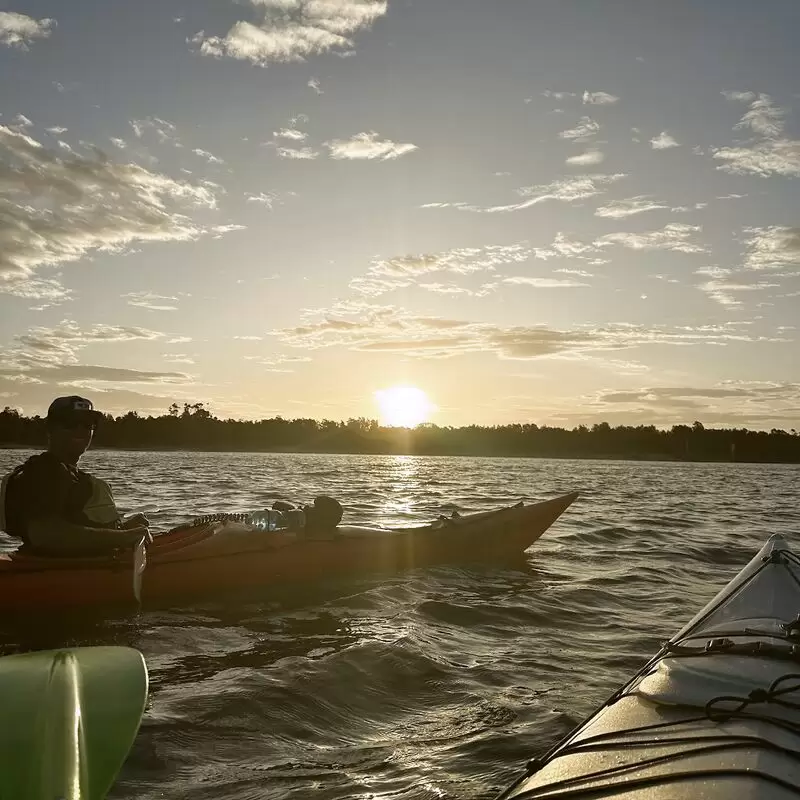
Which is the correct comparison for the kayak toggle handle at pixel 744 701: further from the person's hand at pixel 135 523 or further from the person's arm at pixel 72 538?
the person's hand at pixel 135 523

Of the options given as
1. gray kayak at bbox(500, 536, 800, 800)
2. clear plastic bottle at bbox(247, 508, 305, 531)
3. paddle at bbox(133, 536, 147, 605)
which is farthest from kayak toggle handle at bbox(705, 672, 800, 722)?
clear plastic bottle at bbox(247, 508, 305, 531)

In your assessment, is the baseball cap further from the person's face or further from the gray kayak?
the gray kayak

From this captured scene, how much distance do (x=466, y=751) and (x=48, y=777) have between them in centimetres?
233

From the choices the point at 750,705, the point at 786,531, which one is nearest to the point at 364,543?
the point at 750,705

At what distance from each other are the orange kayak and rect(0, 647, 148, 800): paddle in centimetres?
389

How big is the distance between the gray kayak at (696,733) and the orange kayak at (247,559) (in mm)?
4589

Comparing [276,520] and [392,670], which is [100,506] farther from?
[392,670]

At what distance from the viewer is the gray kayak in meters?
2.41

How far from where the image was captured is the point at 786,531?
47.4ft

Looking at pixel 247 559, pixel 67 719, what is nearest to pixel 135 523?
pixel 247 559

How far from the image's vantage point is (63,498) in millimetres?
6066

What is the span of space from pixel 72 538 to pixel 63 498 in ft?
1.49

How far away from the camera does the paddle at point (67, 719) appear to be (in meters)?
2.32

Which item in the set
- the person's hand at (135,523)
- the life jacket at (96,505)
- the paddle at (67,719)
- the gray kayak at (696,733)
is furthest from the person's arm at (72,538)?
the gray kayak at (696,733)
